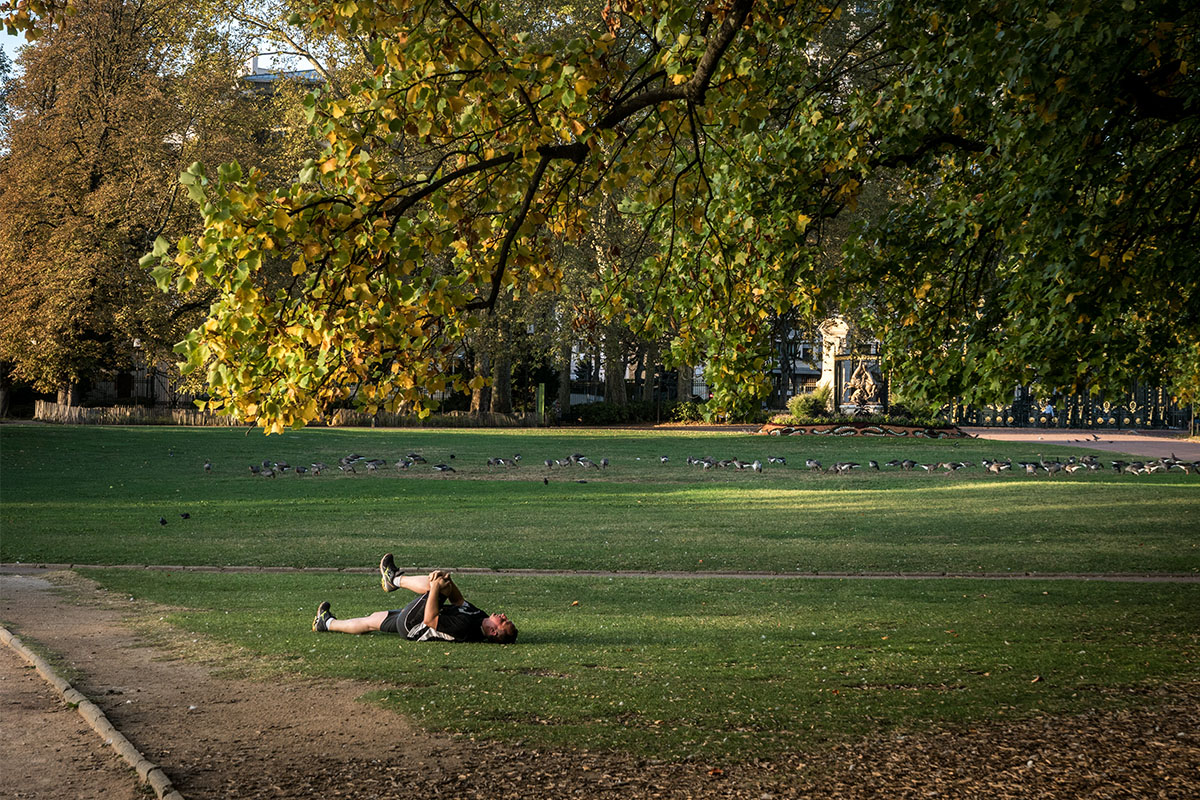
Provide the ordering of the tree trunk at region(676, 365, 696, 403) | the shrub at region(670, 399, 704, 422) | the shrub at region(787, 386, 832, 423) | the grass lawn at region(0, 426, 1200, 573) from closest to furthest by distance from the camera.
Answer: the grass lawn at region(0, 426, 1200, 573) < the shrub at region(787, 386, 832, 423) < the shrub at region(670, 399, 704, 422) < the tree trunk at region(676, 365, 696, 403)

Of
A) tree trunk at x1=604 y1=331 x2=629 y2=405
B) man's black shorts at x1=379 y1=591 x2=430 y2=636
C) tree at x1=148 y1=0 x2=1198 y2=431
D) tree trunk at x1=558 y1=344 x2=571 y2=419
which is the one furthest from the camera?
tree trunk at x1=558 y1=344 x2=571 y2=419

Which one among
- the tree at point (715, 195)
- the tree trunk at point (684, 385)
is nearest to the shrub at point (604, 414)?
the tree trunk at point (684, 385)

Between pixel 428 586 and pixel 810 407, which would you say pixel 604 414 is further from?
pixel 428 586

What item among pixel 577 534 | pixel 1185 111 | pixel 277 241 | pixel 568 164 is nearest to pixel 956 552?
pixel 577 534

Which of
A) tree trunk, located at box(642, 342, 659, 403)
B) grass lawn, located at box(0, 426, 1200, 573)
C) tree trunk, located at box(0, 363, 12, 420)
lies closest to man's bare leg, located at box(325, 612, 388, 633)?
grass lawn, located at box(0, 426, 1200, 573)

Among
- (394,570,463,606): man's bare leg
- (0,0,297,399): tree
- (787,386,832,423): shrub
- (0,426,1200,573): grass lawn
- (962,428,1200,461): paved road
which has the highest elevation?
(0,0,297,399): tree

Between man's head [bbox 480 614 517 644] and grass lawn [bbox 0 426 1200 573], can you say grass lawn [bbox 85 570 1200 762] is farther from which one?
grass lawn [bbox 0 426 1200 573]

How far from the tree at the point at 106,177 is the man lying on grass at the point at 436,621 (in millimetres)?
27069

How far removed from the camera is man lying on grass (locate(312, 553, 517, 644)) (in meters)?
8.23

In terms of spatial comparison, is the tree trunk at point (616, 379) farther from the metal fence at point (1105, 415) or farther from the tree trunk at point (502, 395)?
the metal fence at point (1105, 415)

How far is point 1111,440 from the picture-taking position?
4016 cm

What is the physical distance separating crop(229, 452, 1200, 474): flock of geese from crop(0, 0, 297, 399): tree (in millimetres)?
9681

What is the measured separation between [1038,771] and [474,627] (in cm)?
445

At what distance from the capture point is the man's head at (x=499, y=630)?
817 centimetres
